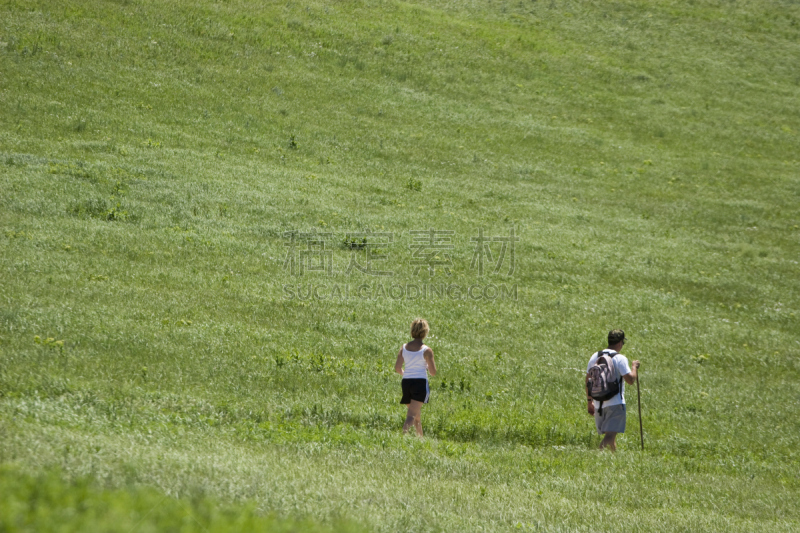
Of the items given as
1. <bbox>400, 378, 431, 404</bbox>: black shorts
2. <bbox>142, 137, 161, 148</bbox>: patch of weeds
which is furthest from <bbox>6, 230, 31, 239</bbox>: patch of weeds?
<bbox>400, 378, 431, 404</bbox>: black shorts

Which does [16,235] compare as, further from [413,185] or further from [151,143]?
[413,185]

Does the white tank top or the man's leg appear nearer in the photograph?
the white tank top

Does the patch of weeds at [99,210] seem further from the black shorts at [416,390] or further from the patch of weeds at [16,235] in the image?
the black shorts at [416,390]

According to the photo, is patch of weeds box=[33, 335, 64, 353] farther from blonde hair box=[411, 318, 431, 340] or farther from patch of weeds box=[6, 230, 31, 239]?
patch of weeds box=[6, 230, 31, 239]

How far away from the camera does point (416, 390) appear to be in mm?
10719

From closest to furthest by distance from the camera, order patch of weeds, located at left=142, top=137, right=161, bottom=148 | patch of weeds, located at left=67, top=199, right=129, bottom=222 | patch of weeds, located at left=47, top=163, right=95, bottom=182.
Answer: patch of weeds, located at left=67, top=199, right=129, bottom=222 → patch of weeds, located at left=47, top=163, right=95, bottom=182 → patch of weeds, located at left=142, top=137, right=161, bottom=148

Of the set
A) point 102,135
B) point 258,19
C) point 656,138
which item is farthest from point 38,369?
point 656,138

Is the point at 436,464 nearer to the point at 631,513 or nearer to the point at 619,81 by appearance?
the point at 631,513

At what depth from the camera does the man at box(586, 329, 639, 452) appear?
36.7 feet

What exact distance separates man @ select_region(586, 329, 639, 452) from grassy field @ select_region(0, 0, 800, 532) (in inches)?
18.6

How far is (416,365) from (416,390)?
1.36 ft

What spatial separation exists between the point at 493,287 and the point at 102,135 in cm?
1676

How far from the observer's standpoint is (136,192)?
21.4m

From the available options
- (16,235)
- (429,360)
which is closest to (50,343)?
(429,360)
